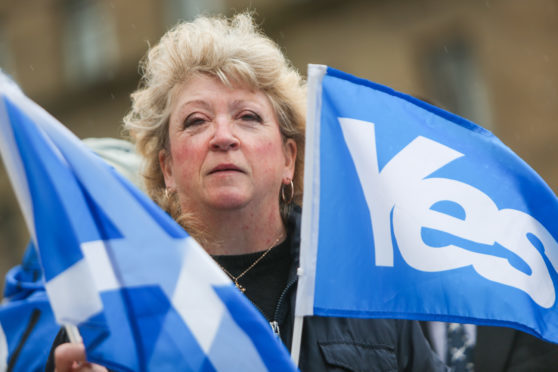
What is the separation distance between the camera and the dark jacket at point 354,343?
2758mm

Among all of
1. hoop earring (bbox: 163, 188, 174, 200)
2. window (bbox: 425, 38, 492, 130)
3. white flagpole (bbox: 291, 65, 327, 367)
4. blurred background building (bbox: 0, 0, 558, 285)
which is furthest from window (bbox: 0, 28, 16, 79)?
white flagpole (bbox: 291, 65, 327, 367)

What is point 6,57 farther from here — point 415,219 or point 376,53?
point 415,219

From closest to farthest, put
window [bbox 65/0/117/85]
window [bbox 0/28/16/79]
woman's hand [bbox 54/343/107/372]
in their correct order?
woman's hand [bbox 54/343/107/372] → window [bbox 65/0/117/85] → window [bbox 0/28/16/79]

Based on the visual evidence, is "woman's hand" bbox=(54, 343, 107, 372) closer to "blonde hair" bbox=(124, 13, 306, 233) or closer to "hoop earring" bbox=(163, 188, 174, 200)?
"blonde hair" bbox=(124, 13, 306, 233)

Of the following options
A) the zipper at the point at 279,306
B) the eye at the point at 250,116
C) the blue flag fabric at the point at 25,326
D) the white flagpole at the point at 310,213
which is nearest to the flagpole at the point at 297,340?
the white flagpole at the point at 310,213

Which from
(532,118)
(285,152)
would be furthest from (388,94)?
(532,118)

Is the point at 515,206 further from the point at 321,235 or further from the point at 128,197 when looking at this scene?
the point at 128,197

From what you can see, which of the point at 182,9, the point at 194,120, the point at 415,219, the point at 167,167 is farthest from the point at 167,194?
the point at 182,9

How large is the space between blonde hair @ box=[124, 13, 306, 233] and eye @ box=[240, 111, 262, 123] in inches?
5.1

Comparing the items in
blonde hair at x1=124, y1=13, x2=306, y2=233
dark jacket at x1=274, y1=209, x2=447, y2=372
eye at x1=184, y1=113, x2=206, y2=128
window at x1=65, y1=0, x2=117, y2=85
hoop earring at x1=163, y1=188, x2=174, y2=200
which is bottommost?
dark jacket at x1=274, y1=209, x2=447, y2=372

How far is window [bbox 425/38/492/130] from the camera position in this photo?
11031mm

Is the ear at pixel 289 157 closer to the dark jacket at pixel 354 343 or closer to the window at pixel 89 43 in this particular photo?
the dark jacket at pixel 354 343

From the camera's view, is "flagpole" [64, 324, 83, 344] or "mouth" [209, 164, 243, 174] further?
"mouth" [209, 164, 243, 174]

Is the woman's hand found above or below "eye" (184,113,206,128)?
below
